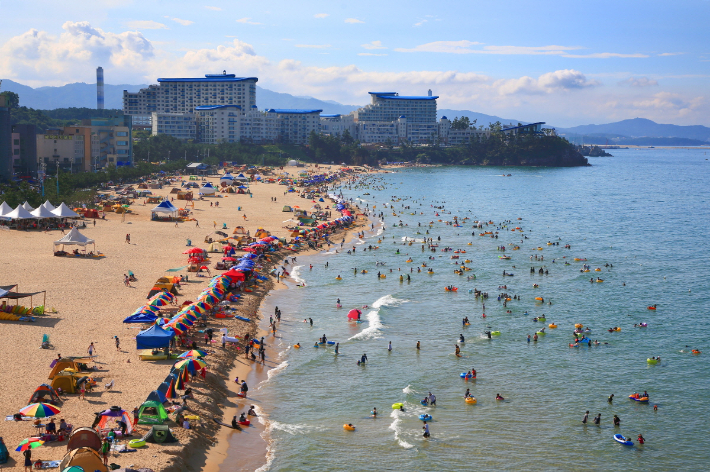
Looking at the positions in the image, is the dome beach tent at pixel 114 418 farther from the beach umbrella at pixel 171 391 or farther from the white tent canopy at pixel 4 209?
the white tent canopy at pixel 4 209

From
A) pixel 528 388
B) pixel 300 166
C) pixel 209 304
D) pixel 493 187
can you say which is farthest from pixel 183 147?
pixel 528 388

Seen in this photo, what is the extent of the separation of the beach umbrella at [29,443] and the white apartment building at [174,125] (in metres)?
185

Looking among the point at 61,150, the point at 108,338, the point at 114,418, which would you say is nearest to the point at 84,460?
the point at 114,418

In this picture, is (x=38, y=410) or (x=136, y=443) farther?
(x=38, y=410)

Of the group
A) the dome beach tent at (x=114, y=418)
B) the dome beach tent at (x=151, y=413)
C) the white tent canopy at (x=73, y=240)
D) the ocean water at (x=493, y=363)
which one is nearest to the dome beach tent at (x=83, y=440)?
the dome beach tent at (x=114, y=418)

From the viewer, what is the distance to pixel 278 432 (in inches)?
949

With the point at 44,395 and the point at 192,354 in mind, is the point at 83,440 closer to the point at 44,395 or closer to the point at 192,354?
the point at 44,395

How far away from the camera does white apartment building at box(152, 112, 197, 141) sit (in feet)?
639

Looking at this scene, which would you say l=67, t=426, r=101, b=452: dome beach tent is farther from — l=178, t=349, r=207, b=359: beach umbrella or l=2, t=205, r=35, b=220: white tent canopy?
l=2, t=205, r=35, b=220: white tent canopy

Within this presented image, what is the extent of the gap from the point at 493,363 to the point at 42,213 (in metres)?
46.5

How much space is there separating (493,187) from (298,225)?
273 ft

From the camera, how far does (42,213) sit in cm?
5797

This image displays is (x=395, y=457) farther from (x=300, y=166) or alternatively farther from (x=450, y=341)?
(x=300, y=166)

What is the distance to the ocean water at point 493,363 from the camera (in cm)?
2323
